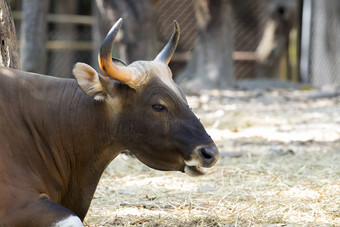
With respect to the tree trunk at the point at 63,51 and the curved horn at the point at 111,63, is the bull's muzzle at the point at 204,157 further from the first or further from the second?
the tree trunk at the point at 63,51

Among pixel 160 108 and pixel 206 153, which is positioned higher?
pixel 160 108

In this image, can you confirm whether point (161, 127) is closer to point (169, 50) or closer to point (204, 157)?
point (204, 157)

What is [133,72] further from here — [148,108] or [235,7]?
[235,7]

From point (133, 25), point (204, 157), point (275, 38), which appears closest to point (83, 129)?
point (204, 157)

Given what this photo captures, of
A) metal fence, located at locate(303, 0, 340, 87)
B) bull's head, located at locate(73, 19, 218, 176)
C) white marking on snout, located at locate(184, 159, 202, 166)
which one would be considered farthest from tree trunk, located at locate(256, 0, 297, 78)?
white marking on snout, located at locate(184, 159, 202, 166)

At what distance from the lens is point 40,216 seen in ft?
9.90

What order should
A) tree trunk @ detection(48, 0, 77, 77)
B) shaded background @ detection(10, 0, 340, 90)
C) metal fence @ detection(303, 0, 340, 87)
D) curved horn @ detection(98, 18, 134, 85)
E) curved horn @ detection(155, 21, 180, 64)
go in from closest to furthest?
1. curved horn @ detection(98, 18, 134, 85)
2. curved horn @ detection(155, 21, 180, 64)
3. shaded background @ detection(10, 0, 340, 90)
4. metal fence @ detection(303, 0, 340, 87)
5. tree trunk @ detection(48, 0, 77, 77)

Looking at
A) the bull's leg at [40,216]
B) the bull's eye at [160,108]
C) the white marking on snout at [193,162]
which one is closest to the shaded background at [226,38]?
the bull's eye at [160,108]

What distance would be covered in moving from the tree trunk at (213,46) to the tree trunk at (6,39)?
681cm

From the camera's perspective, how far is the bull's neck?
133 inches

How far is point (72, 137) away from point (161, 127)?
0.50 metres

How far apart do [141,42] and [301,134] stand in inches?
83.6

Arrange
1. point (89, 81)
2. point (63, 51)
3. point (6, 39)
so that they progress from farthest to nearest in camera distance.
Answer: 1. point (63, 51)
2. point (6, 39)
3. point (89, 81)

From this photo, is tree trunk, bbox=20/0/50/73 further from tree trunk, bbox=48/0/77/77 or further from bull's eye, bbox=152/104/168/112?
tree trunk, bbox=48/0/77/77
